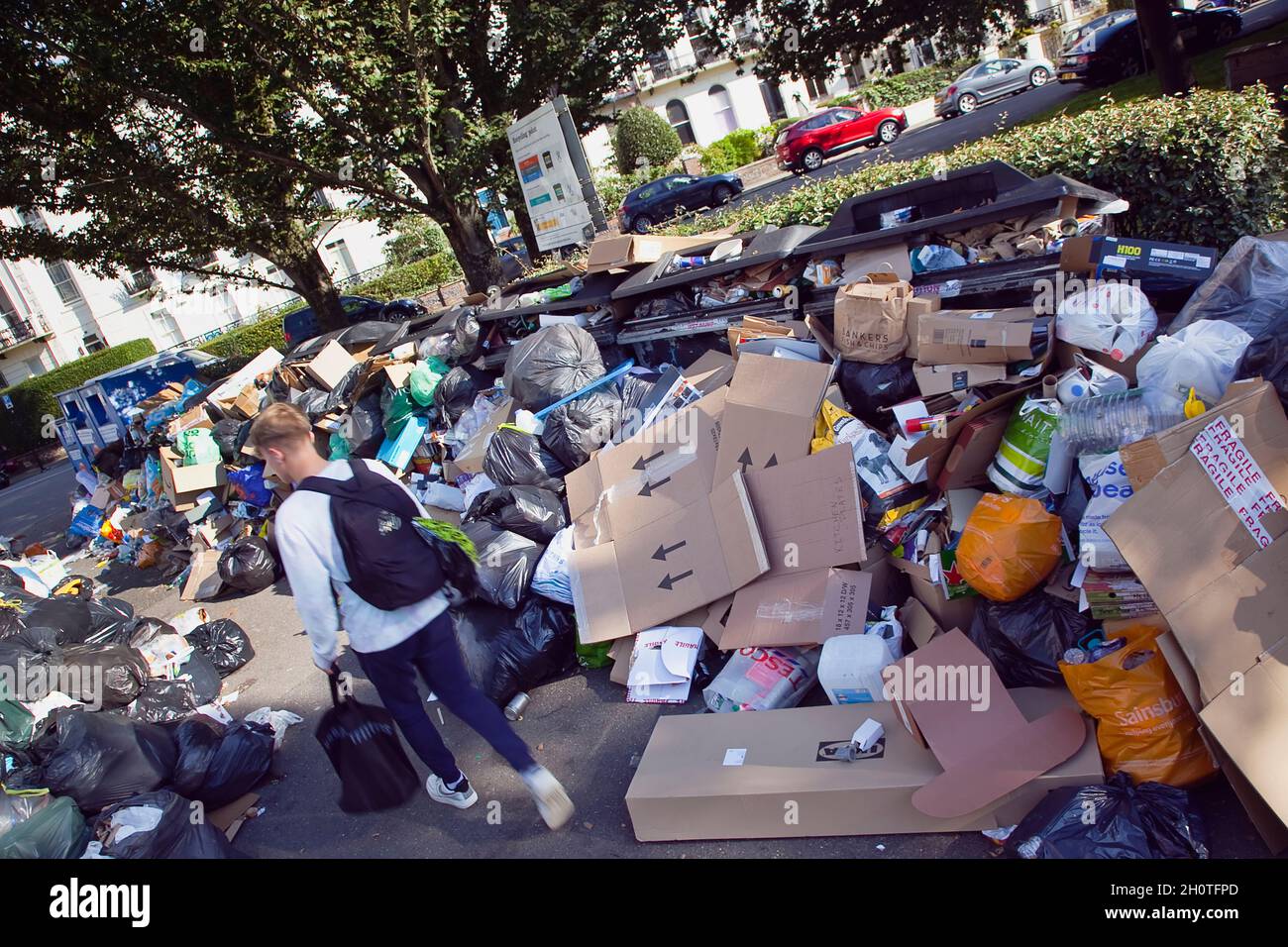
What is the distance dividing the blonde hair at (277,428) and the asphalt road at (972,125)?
12.2 m

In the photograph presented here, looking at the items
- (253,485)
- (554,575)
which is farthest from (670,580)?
(253,485)

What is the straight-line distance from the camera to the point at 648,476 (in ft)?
13.5

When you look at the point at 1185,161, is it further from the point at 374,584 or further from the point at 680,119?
the point at 680,119

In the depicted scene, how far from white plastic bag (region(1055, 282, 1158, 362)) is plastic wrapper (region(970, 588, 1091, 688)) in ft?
3.48

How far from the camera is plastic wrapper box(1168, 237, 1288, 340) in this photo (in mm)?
3078

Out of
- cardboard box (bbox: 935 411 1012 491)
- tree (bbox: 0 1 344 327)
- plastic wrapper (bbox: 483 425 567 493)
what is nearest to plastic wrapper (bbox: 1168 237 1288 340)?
cardboard box (bbox: 935 411 1012 491)

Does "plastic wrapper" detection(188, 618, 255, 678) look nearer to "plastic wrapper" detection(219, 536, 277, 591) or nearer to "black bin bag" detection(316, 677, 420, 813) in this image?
"plastic wrapper" detection(219, 536, 277, 591)

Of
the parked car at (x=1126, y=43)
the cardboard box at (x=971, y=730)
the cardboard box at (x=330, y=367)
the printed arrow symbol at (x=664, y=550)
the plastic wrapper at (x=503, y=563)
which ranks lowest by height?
the cardboard box at (x=971, y=730)

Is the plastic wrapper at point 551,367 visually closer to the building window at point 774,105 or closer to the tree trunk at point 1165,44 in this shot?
the tree trunk at point 1165,44

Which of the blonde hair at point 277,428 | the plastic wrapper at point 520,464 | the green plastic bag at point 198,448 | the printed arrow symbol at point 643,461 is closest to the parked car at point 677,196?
the green plastic bag at point 198,448

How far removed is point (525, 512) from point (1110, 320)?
275 centimetres

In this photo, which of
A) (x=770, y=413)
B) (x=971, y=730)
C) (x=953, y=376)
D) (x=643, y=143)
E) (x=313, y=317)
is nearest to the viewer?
(x=971, y=730)

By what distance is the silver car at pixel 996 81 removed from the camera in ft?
65.2
